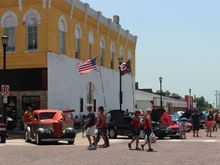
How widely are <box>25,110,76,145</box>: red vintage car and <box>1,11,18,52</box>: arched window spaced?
1401 cm

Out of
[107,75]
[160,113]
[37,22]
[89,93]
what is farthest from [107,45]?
[160,113]

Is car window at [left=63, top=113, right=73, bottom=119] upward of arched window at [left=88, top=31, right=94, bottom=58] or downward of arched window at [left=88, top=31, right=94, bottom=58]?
downward

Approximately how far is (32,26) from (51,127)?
15.0 m

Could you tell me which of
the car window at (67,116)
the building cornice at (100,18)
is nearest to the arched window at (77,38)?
the building cornice at (100,18)

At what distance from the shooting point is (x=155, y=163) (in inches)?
600

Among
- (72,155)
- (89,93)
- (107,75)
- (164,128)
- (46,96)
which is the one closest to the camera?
(72,155)

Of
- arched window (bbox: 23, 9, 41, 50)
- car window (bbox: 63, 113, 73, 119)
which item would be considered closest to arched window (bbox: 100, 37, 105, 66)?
arched window (bbox: 23, 9, 41, 50)

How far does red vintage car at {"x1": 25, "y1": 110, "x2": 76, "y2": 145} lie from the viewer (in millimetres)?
23438

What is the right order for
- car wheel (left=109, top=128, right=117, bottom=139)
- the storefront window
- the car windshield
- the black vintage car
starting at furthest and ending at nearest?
the storefront window < car wheel (left=109, top=128, right=117, bottom=139) < the black vintage car < the car windshield

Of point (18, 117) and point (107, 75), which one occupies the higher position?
point (107, 75)

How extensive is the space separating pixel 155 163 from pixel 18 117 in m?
23.2

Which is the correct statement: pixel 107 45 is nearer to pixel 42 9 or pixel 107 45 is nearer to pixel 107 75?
pixel 107 75

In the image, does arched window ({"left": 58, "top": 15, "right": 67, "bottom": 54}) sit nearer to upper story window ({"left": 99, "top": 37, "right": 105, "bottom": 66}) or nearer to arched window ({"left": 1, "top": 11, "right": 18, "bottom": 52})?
arched window ({"left": 1, "top": 11, "right": 18, "bottom": 52})

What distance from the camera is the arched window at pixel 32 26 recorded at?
120 feet
